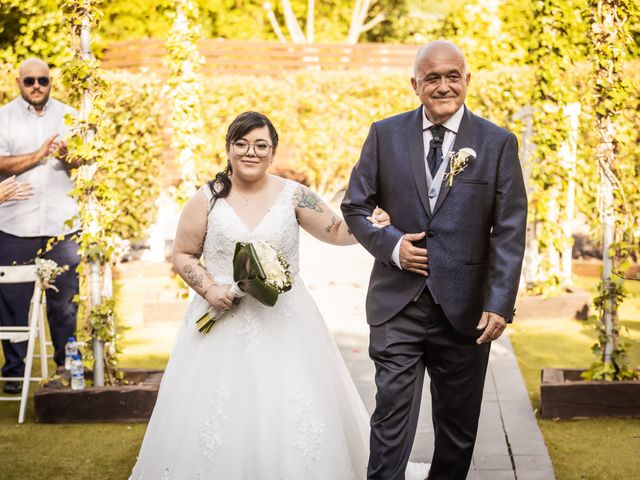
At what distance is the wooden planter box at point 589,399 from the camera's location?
6.70 metres

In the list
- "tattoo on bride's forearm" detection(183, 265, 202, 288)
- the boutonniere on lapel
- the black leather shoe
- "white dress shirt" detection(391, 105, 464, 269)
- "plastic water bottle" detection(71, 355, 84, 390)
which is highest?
"white dress shirt" detection(391, 105, 464, 269)

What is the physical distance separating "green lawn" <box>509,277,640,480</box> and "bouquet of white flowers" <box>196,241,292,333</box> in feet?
6.41

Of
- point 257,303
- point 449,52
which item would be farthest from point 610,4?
point 257,303

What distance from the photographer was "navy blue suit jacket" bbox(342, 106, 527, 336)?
4.53 m

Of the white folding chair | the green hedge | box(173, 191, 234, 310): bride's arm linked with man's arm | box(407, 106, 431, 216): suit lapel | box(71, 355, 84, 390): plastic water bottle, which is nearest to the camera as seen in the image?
box(407, 106, 431, 216): suit lapel

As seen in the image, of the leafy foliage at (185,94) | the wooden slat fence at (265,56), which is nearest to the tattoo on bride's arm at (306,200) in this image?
the leafy foliage at (185,94)

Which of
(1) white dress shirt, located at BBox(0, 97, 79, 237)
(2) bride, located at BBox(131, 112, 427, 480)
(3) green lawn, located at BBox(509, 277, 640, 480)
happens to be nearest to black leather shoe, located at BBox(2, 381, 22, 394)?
(1) white dress shirt, located at BBox(0, 97, 79, 237)

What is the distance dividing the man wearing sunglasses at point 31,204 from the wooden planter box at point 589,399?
3.44 m

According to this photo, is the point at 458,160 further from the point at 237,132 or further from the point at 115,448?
the point at 115,448

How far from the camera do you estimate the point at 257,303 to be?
5.29m

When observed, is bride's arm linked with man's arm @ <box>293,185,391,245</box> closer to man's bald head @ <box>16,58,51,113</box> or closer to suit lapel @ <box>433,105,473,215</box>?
suit lapel @ <box>433,105,473,215</box>

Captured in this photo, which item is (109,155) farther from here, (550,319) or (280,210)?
(550,319)

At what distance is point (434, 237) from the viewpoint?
15.1ft

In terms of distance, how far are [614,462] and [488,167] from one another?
89.1 inches
